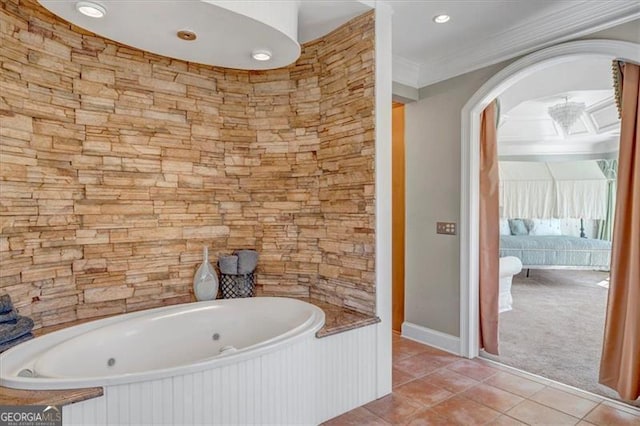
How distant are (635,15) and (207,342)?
3.37 metres

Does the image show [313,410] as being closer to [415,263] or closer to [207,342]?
[207,342]

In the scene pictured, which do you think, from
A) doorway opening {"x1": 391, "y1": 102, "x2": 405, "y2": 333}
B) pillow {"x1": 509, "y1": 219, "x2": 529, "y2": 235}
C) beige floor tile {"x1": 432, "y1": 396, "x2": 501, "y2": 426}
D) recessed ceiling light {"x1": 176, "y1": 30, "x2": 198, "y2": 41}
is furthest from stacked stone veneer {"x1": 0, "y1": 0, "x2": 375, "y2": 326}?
pillow {"x1": 509, "y1": 219, "x2": 529, "y2": 235}

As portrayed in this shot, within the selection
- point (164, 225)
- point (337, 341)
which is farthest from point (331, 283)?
point (164, 225)

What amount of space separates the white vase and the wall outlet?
6.49 feet

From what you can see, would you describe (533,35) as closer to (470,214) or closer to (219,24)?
(470,214)

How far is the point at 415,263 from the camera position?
11.5ft

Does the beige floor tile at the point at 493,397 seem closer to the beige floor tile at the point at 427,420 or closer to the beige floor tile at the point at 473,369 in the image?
the beige floor tile at the point at 473,369

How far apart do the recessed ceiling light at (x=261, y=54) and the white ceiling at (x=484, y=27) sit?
2.96ft

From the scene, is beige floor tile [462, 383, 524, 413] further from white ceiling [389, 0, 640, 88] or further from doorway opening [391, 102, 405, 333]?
white ceiling [389, 0, 640, 88]

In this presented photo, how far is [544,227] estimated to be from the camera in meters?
7.82

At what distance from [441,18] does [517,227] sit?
6.36m

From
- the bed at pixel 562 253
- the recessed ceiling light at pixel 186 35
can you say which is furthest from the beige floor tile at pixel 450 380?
the bed at pixel 562 253

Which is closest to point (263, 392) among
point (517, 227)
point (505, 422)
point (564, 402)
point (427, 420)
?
point (427, 420)

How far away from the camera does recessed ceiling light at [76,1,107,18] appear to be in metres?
1.86
